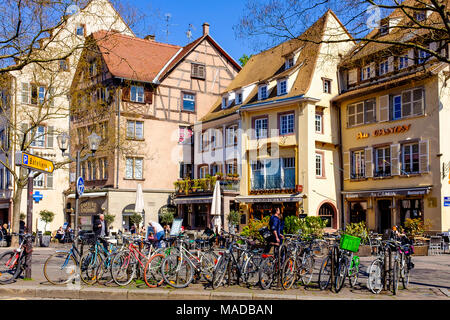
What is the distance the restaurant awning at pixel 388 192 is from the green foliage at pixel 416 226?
1.38 meters

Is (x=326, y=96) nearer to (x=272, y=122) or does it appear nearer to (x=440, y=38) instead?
(x=272, y=122)

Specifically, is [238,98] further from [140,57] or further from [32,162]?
[32,162]

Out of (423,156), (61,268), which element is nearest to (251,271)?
(61,268)

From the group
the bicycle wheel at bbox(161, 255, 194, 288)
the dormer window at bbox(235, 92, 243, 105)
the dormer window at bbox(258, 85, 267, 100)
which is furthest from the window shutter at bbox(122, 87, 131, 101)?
the bicycle wheel at bbox(161, 255, 194, 288)

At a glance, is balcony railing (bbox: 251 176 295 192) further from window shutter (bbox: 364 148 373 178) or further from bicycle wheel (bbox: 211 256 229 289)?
bicycle wheel (bbox: 211 256 229 289)

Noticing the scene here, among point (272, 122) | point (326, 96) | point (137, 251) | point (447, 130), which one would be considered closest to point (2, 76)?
point (137, 251)

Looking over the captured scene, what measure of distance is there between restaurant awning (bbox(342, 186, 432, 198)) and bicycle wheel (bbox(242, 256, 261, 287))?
16656mm

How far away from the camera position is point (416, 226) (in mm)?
24453

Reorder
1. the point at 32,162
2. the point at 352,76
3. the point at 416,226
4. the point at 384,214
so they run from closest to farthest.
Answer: the point at 32,162, the point at 416,226, the point at 384,214, the point at 352,76

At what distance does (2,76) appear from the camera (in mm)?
21562

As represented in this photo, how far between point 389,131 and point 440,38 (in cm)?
1569

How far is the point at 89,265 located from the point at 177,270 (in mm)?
1913

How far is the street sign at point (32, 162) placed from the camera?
11516 mm

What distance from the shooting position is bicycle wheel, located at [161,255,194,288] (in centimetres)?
1084
